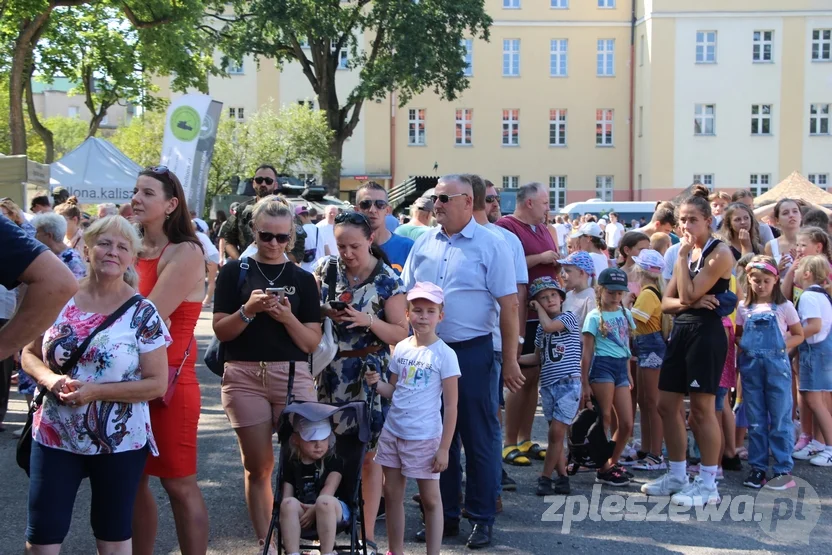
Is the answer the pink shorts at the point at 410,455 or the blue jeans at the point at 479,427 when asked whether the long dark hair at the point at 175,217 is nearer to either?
the pink shorts at the point at 410,455

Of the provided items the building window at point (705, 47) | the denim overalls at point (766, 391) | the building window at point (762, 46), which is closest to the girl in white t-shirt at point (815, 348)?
the denim overalls at point (766, 391)

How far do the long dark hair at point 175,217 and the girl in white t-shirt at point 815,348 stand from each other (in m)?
5.42

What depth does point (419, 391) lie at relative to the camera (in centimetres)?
510

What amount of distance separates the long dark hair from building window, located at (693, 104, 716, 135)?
4744 cm

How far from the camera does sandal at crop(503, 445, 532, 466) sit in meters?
7.51

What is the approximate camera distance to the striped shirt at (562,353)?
6746 millimetres

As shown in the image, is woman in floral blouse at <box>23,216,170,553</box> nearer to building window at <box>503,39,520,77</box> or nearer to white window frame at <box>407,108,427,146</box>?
white window frame at <box>407,108,427,146</box>

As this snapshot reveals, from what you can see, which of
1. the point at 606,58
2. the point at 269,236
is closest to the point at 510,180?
the point at 606,58

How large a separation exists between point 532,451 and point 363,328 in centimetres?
311

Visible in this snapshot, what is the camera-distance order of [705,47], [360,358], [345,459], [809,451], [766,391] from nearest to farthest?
[345,459]
[360,358]
[766,391]
[809,451]
[705,47]

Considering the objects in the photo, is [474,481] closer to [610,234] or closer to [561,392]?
[561,392]

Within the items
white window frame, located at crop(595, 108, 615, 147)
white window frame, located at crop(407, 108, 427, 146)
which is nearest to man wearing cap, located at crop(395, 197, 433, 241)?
white window frame, located at crop(407, 108, 427, 146)

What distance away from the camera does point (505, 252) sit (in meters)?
5.64

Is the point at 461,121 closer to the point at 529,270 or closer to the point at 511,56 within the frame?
the point at 511,56
